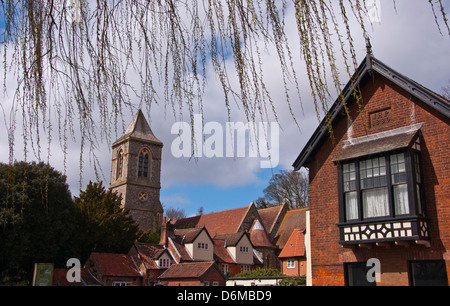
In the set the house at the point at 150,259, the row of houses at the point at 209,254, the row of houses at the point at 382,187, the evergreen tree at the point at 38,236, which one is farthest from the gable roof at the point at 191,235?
the row of houses at the point at 382,187

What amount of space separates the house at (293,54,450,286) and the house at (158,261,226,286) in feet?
52.0

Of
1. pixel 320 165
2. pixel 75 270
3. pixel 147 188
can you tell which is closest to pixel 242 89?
pixel 320 165

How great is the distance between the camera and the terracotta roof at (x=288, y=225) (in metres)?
45.4

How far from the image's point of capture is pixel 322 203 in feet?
45.3

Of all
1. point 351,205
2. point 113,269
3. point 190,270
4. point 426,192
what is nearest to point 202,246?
point 190,270

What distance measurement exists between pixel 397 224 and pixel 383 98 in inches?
161

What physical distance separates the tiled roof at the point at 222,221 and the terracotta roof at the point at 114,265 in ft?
50.2

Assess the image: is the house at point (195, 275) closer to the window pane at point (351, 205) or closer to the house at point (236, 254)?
the house at point (236, 254)

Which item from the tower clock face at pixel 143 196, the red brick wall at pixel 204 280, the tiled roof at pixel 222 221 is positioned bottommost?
the red brick wall at pixel 204 280

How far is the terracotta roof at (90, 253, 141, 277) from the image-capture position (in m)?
31.2

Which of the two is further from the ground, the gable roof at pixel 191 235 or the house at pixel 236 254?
the gable roof at pixel 191 235

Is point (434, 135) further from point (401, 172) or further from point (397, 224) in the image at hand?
point (397, 224)

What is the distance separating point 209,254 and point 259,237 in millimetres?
7673

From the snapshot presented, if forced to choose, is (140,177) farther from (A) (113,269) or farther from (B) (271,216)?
(A) (113,269)
